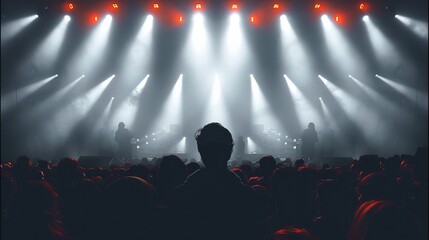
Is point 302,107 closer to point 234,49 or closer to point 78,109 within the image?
point 234,49

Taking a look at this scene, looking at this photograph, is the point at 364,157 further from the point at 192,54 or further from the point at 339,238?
the point at 192,54

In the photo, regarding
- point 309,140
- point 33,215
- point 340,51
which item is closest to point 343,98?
point 340,51

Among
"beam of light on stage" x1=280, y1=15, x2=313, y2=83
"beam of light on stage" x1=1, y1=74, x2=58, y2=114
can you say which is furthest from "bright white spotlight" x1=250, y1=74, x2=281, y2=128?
"beam of light on stage" x1=1, y1=74, x2=58, y2=114

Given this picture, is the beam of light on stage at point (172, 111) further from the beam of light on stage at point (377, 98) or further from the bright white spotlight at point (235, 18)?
the beam of light on stage at point (377, 98)

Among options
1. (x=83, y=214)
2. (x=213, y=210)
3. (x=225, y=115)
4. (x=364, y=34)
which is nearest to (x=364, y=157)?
(x=213, y=210)

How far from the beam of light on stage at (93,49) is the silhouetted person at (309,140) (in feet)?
39.6

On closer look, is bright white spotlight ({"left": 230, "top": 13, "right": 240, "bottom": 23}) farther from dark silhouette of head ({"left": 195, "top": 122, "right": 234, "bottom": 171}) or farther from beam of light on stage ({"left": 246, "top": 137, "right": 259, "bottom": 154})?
dark silhouette of head ({"left": 195, "top": 122, "right": 234, "bottom": 171})

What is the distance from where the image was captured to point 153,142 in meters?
25.3

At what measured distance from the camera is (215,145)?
310 centimetres

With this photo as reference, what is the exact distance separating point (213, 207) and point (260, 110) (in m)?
26.3

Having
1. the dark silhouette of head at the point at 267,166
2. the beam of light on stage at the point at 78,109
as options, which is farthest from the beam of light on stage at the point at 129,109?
the dark silhouette of head at the point at 267,166

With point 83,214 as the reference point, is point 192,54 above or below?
above

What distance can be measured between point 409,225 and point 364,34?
23.1 meters

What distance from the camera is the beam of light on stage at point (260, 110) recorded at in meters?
27.8
